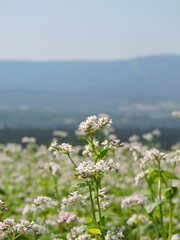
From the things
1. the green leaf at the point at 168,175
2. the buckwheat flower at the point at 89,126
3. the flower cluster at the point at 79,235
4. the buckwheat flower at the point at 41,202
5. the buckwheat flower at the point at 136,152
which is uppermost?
the buckwheat flower at the point at 136,152

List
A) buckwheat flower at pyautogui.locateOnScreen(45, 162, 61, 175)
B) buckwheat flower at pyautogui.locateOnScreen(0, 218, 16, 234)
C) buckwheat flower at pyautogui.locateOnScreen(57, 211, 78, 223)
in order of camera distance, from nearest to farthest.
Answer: buckwheat flower at pyautogui.locateOnScreen(0, 218, 16, 234)
buckwheat flower at pyautogui.locateOnScreen(57, 211, 78, 223)
buckwheat flower at pyautogui.locateOnScreen(45, 162, 61, 175)

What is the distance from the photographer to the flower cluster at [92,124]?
3.76 meters

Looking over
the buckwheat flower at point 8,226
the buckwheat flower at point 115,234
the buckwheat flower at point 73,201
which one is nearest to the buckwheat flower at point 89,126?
the buckwheat flower at point 73,201

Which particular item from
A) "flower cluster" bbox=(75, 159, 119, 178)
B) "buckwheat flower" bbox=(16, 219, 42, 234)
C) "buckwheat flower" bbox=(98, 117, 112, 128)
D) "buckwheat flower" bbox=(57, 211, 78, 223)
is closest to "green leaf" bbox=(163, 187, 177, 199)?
"buckwheat flower" bbox=(57, 211, 78, 223)

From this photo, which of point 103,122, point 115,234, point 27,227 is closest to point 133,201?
point 115,234

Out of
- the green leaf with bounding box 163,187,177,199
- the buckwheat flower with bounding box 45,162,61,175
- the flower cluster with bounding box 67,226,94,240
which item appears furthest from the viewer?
the buckwheat flower with bounding box 45,162,61,175

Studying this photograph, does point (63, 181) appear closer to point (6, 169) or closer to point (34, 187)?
point (34, 187)

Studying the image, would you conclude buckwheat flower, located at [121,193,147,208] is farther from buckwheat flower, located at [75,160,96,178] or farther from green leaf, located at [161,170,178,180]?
buckwheat flower, located at [75,160,96,178]

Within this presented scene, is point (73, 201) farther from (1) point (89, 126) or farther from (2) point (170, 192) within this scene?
(2) point (170, 192)

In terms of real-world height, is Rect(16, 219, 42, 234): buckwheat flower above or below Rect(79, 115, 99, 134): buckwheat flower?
below

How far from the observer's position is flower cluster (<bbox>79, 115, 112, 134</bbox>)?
12.3 feet

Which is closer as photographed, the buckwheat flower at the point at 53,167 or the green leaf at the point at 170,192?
the green leaf at the point at 170,192

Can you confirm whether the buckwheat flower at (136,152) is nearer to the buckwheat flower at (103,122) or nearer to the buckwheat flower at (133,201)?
the buckwheat flower at (133,201)

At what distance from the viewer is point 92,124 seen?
3760 mm
